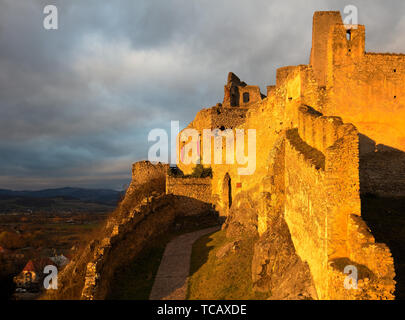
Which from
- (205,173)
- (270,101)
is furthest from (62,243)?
(270,101)

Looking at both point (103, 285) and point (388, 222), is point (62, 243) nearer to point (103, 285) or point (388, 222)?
point (103, 285)

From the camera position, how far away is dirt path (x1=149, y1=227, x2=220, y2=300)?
13266 mm

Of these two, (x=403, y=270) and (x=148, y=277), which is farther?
(x=148, y=277)

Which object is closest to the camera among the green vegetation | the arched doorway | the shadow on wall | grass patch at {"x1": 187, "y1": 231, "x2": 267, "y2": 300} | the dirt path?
the shadow on wall

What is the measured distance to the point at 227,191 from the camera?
76.0ft

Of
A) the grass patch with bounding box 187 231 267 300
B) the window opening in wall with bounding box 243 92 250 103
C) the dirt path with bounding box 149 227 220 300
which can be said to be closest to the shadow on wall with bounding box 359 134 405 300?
the grass patch with bounding box 187 231 267 300

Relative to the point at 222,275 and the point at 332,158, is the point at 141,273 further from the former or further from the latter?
the point at 332,158

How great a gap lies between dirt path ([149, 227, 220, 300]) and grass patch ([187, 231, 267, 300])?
37 cm

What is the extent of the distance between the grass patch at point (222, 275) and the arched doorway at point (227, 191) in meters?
6.24

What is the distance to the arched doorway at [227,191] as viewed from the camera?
75.0ft

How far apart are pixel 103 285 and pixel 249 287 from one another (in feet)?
21.7

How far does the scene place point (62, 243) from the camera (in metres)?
58.3

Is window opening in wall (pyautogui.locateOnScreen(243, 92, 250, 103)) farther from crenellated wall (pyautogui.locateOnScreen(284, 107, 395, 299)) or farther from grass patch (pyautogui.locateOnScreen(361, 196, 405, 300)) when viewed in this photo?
crenellated wall (pyautogui.locateOnScreen(284, 107, 395, 299))

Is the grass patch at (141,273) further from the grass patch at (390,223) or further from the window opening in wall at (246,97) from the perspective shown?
the window opening in wall at (246,97)
